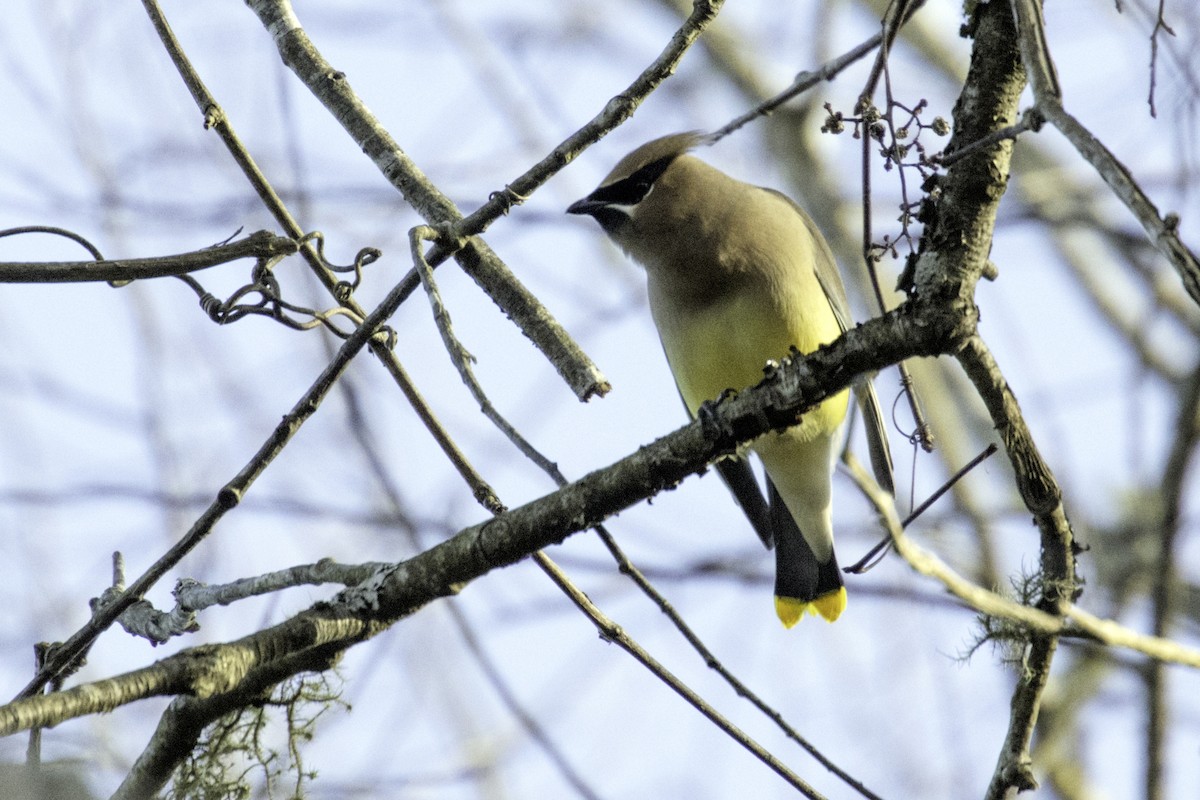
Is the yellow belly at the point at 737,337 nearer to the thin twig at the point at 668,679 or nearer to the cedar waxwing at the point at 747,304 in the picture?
the cedar waxwing at the point at 747,304

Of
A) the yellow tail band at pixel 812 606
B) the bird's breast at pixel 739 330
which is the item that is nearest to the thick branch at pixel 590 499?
the bird's breast at pixel 739 330

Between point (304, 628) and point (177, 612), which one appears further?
point (177, 612)

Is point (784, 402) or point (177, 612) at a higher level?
point (784, 402)

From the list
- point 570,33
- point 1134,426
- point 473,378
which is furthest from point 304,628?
point 570,33

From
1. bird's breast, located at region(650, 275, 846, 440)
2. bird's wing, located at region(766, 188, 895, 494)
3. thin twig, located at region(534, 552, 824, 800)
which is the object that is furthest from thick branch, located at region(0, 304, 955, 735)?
bird's wing, located at region(766, 188, 895, 494)

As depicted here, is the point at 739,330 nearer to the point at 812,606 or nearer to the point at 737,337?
the point at 737,337

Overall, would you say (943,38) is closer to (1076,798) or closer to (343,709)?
(1076,798)

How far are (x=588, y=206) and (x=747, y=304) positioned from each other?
0.78 m

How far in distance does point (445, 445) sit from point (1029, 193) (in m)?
6.85

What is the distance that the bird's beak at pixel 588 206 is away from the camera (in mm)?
4305

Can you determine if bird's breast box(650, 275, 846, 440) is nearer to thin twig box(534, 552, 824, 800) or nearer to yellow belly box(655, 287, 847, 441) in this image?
yellow belly box(655, 287, 847, 441)

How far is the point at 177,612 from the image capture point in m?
2.22

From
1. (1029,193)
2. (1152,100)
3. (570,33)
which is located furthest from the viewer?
(570,33)

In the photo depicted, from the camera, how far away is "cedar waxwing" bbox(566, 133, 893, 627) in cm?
377
